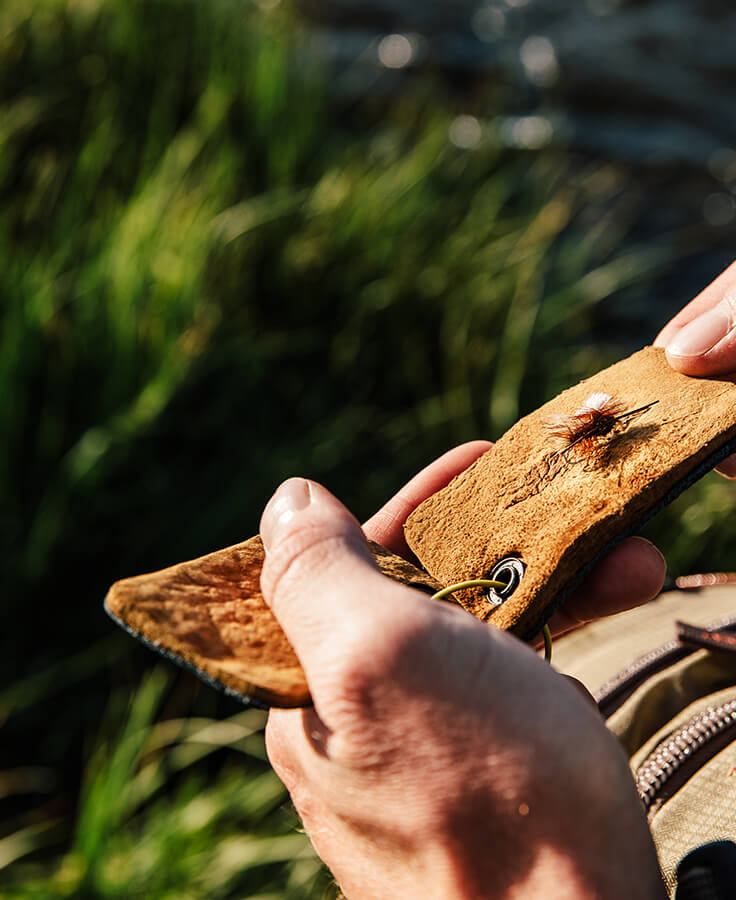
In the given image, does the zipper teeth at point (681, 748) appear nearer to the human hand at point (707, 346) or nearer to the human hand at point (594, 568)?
the human hand at point (594, 568)

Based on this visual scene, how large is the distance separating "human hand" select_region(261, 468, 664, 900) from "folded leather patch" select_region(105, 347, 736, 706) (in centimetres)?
5

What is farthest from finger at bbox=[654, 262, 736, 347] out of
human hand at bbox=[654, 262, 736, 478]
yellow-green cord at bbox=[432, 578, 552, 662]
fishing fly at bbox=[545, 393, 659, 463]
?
yellow-green cord at bbox=[432, 578, 552, 662]

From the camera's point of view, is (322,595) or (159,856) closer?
(322,595)

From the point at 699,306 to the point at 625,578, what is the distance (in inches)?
15.3

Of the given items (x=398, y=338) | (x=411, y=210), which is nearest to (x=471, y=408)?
(x=398, y=338)

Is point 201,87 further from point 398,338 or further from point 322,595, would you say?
point 322,595

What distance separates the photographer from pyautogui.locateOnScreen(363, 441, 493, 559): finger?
94cm

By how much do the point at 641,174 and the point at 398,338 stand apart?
97.1 inches

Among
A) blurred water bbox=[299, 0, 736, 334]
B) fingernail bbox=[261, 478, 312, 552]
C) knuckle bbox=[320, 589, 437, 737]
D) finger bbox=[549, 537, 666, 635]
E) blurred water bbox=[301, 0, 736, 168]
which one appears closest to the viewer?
knuckle bbox=[320, 589, 437, 737]

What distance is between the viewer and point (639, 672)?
0.89m

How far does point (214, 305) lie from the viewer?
6.37 ft

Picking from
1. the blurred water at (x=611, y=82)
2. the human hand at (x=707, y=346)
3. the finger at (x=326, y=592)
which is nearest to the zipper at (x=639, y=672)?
the human hand at (x=707, y=346)

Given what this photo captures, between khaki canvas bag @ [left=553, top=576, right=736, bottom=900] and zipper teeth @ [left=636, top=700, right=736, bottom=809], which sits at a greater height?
zipper teeth @ [left=636, top=700, right=736, bottom=809]

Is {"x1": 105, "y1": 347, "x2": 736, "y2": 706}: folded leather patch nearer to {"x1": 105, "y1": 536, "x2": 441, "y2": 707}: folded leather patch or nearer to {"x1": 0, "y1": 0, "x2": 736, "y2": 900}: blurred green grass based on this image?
{"x1": 105, "y1": 536, "x2": 441, "y2": 707}: folded leather patch
